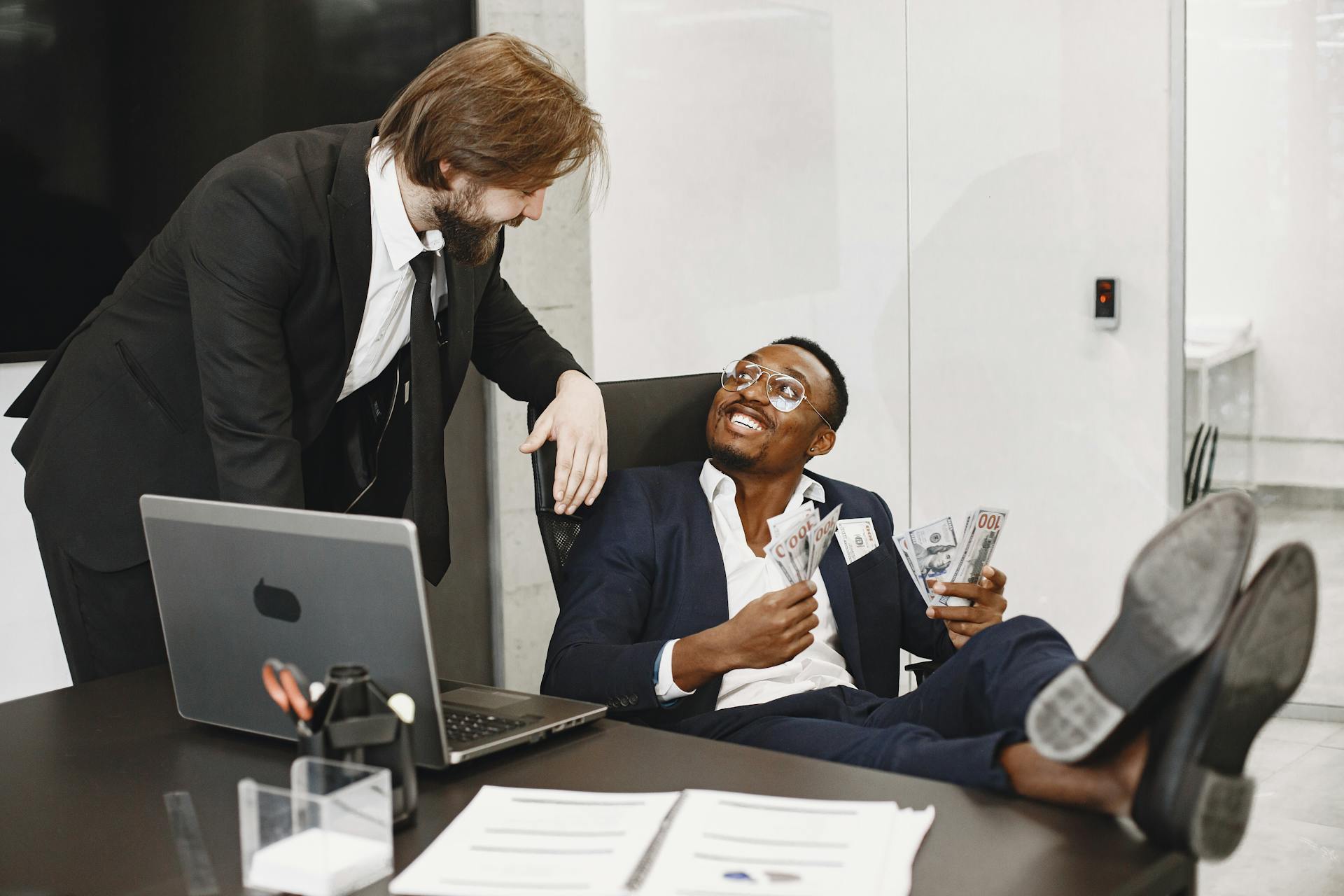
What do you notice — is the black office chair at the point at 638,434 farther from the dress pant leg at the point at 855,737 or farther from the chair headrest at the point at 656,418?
the dress pant leg at the point at 855,737

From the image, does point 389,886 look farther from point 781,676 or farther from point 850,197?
point 850,197

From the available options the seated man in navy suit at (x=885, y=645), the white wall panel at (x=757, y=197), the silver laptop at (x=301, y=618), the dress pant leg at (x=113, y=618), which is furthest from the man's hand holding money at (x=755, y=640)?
the white wall panel at (x=757, y=197)

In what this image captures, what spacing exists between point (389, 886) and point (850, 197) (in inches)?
123

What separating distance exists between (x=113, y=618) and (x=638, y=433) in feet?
3.09

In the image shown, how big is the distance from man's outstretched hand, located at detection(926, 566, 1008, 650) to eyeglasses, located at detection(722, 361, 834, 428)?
0.50m

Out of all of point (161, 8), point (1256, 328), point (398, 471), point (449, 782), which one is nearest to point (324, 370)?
point (398, 471)

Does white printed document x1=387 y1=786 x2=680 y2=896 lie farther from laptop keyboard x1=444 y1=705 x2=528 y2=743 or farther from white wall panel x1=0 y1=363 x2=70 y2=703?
white wall panel x1=0 y1=363 x2=70 y2=703

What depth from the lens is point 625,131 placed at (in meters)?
3.94

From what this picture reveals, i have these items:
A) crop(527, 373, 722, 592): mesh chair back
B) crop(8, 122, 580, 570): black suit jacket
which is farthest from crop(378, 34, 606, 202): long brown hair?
crop(527, 373, 722, 592): mesh chair back

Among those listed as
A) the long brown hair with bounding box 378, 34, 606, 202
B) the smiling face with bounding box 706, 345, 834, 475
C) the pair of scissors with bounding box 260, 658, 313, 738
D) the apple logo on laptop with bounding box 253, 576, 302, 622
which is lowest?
the pair of scissors with bounding box 260, 658, 313, 738

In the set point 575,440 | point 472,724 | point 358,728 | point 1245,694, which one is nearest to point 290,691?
point 358,728

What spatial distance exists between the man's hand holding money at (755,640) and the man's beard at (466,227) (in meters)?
0.67

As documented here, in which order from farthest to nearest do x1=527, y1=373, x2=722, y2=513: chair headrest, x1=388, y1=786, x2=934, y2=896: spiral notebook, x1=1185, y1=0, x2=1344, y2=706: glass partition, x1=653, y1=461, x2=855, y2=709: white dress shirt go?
x1=1185, y1=0, x2=1344, y2=706: glass partition
x1=527, y1=373, x2=722, y2=513: chair headrest
x1=653, y1=461, x2=855, y2=709: white dress shirt
x1=388, y1=786, x2=934, y2=896: spiral notebook

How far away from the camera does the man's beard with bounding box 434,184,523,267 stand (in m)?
1.90
